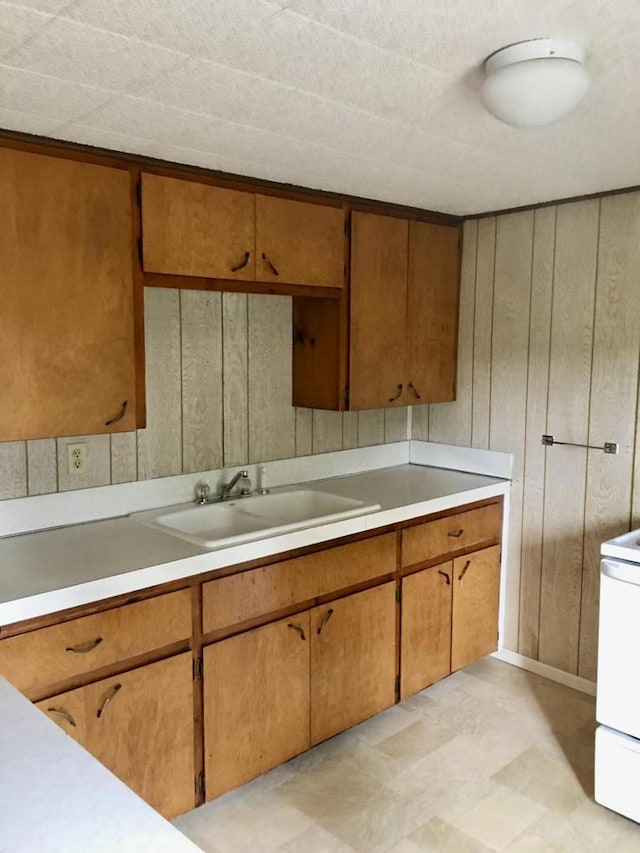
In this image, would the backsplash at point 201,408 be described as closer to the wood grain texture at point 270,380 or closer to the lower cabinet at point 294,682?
the wood grain texture at point 270,380

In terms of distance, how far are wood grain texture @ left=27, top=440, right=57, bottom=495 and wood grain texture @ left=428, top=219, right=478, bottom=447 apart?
1.92m

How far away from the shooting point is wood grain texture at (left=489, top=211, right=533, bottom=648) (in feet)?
10.4

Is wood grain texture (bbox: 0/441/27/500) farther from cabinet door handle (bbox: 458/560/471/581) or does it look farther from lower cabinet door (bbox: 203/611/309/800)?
cabinet door handle (bbox: 458/560/471/581)

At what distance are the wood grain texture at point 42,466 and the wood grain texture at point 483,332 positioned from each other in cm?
195

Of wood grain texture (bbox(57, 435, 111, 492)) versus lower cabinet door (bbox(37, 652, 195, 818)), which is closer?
lower cabinet door (bbox(37, 652, 195, 818))

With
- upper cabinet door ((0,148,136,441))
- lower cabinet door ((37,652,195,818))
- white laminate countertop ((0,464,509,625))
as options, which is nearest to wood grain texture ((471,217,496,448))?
white laminate countertop ((0,464,509,625))

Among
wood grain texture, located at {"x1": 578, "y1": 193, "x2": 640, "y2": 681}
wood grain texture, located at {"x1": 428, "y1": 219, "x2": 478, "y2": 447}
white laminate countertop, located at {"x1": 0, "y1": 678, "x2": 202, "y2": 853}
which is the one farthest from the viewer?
wood grain texture, located at {"x1": 428, "y1": 219, "x2": 478, "y2": 447}

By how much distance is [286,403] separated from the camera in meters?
3.10

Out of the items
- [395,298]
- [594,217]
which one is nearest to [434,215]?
[395,298]

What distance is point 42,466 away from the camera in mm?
A: 2375

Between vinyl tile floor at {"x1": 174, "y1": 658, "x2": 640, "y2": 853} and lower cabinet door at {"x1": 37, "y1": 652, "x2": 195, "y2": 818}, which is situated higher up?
lower cabinet door at {"x1": 37, "y1": 652, "x2": 195, "y2": 818}

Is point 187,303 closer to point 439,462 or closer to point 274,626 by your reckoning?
point 274,626

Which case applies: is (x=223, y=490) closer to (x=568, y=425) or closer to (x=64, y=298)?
(x=64, y=298)

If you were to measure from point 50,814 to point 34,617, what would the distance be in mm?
959
